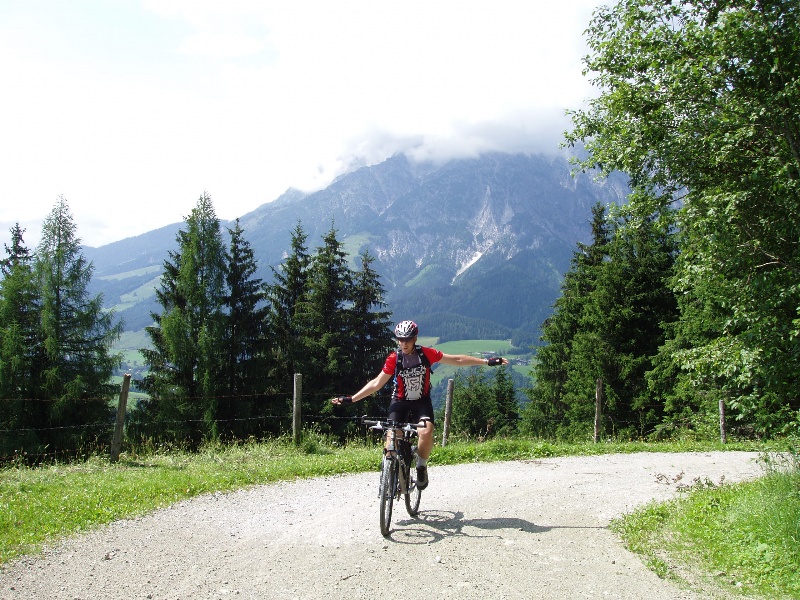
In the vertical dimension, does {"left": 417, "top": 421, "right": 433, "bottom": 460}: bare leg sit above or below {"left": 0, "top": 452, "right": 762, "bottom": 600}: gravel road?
above

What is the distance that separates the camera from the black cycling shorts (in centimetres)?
764

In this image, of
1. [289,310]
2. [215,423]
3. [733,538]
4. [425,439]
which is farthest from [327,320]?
[733,538]

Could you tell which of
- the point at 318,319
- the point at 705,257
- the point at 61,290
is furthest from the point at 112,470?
the point at 318,319

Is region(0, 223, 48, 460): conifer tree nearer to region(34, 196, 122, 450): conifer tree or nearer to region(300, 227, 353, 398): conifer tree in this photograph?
region(34, 196, 122, 450): conifer tree

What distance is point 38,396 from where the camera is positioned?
29.9m

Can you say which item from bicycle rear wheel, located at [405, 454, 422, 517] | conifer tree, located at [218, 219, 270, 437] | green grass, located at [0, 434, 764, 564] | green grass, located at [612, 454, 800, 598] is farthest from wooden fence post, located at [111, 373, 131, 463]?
conifer tree, located at [218, 219, 270, 437]

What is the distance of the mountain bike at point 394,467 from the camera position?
6.93 m

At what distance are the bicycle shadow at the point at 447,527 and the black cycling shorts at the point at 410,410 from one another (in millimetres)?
1325

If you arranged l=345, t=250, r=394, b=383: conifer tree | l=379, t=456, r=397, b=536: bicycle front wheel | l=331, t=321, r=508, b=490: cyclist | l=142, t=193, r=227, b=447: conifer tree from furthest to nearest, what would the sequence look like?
1. l=345, t=250, r=394, b=383: conifer tree
2. l=142, t=193, r=227, b=447: conifer tree
3. l=331, t=321, r=508, b=490: cyclist
4. l=379, t=456, r=397, b=536: bicycle front wheel

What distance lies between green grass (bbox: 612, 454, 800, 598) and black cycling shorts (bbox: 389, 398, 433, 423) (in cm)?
286

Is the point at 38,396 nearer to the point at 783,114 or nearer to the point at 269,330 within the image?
the point at 269,330

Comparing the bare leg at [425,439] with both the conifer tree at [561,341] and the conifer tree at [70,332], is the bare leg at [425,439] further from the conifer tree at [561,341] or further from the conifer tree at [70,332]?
the conifer tree at [561,341]

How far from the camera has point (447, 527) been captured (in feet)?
24.2

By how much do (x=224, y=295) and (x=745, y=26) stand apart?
3347cm
